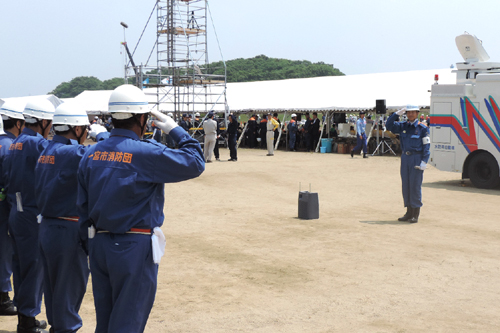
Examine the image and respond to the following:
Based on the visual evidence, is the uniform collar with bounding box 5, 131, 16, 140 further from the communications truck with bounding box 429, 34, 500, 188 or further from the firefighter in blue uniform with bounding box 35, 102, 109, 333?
the communications truck with bounding box 429, 34, 500, 188

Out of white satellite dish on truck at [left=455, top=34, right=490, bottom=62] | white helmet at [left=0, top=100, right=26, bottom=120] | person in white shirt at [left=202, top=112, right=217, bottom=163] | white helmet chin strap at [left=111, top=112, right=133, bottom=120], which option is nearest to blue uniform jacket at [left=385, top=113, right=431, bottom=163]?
white satellite dish on truck at [left=455, top=34, right=490, bottom=62]

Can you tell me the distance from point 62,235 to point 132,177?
1.27 m

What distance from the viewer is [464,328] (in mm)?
5184

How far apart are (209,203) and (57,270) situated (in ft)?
26.8

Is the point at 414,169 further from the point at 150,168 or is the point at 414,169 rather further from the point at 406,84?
the point at 406,84

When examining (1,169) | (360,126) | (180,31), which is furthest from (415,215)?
(180,31)

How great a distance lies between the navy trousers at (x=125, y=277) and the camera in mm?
3395

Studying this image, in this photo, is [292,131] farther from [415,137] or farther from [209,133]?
[415,137]

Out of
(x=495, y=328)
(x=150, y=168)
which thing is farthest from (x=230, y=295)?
(x=150, y=168)

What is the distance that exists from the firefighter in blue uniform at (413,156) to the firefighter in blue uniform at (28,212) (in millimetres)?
6808

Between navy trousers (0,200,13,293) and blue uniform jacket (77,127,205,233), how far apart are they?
2.58m

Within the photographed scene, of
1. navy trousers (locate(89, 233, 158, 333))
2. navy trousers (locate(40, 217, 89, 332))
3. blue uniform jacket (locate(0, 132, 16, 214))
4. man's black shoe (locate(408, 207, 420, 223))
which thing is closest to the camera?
navy trousers (locate(89, 233, 158, 333))

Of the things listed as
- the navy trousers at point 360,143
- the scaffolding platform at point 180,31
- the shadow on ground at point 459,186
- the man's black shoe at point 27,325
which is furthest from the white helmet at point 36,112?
the scaffolding platform at point 180,31

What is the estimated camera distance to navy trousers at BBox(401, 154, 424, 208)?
A: 10.2m
